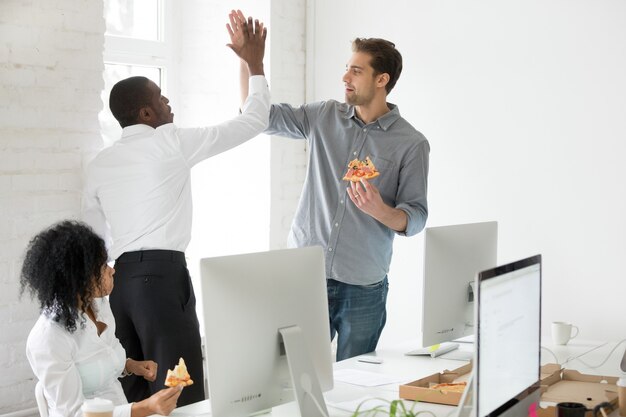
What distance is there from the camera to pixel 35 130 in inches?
127

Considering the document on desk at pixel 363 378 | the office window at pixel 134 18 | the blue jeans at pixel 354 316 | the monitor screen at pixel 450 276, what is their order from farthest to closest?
the office window at pixel 134 18 < the blue jeans at pixel 354 316 < the monitor screen at pixel 450 276 < the document on desk at pixel 363 378

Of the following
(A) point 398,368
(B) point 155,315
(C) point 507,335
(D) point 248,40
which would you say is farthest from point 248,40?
(C) point 507,335

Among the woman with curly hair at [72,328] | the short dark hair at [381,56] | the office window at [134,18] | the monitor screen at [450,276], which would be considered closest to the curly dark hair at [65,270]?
the woman with curly hair at [72,328]

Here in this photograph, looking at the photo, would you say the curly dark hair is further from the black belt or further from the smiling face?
the smiling face

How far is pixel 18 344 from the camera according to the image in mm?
3236

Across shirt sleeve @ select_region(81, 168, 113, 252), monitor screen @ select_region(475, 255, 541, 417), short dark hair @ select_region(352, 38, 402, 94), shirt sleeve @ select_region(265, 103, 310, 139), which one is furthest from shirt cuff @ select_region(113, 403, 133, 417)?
short dark hair @ select_region(352, 38, 402, 94)

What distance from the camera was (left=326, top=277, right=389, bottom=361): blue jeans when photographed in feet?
10.3

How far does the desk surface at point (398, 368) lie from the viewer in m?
2.26

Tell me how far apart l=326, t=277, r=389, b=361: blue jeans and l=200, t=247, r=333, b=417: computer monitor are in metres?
0.97

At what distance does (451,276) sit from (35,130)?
168 cm

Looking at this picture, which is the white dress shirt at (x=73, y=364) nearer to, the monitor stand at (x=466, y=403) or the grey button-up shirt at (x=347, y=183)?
the monitor stand at (x=466, y=403)

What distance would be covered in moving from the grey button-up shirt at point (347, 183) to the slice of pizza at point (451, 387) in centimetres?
82

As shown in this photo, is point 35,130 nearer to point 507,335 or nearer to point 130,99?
point 130,99

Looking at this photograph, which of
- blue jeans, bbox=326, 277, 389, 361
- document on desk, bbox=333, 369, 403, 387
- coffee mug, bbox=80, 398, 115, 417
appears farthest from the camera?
blue jeans, bbox=326, 277, 389, 361
